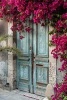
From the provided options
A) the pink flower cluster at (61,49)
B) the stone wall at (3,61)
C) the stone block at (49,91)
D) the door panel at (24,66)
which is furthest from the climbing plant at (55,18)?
the stone wall at (3,61)

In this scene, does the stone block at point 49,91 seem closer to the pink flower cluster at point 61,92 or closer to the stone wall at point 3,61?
the pink flower cluster at point 61,92

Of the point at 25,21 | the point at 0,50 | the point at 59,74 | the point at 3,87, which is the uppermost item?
the point at 25,21

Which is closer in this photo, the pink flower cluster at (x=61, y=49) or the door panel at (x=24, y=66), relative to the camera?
the pink flower cluster at (x=61, y=49)

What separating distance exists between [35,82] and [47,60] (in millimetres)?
886

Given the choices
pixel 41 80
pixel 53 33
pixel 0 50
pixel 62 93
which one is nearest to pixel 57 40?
pixel 53 33

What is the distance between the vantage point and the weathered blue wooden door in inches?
316

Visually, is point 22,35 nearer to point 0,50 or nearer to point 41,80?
point 0,50

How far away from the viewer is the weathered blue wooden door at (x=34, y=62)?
26.4 feet

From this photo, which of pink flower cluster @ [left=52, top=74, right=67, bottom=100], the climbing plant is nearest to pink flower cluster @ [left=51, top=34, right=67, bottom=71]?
the climbing plant

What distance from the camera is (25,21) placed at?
8.45 metres

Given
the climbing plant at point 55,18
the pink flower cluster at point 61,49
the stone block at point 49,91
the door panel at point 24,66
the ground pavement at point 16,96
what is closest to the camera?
the pink flower cluster at point 61,49

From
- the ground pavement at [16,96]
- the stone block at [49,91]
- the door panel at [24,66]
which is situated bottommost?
the ground pavement at [16,96]

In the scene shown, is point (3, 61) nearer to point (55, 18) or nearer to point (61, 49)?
point (55, 18)

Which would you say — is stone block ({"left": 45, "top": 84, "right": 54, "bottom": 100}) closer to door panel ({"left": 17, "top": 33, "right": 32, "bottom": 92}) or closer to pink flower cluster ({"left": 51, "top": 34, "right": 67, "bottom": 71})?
pink flower cluster ({"left": 51, "top": 34, "right": 67, "bottom": 71})
